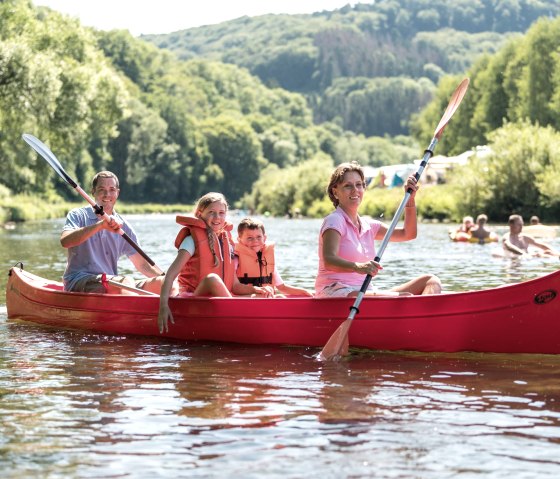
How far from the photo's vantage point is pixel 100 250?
9055mm

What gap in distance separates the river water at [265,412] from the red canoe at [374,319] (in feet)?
0.38

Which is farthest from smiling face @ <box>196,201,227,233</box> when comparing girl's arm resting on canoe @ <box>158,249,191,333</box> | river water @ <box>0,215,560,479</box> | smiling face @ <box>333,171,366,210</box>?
smiling face @ <box>333,171,366,210</box>

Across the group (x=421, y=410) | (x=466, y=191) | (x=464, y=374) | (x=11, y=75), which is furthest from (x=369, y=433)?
(x=466, y=191)

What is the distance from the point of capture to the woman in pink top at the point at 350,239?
7.32 m

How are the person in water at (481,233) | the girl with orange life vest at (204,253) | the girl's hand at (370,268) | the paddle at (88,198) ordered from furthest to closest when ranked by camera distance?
1. the person in water at (481,233)
2. the paddle at (88,198)
3. the girl with orange life vest at (204,253)
4. the girl's hand at (370,268)

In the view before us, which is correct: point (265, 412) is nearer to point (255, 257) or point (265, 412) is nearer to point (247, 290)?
point (247, 290)

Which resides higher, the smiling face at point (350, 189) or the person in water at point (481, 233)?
the smiling face at point (350, 189)

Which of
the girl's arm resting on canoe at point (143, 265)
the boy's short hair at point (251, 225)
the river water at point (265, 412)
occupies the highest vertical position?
the boy's short hair at point (251, 225)

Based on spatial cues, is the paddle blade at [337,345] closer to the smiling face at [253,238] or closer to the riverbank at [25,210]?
the smiling face at [253,238]

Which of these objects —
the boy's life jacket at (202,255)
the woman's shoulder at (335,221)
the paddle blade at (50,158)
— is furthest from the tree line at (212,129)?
the woman's shoulder at (335,221)

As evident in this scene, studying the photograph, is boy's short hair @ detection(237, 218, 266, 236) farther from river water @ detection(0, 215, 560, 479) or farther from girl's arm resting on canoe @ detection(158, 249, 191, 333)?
river water @ detection(0, 215, 560, 479)

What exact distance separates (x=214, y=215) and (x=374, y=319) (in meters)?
1.51

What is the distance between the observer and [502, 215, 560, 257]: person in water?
18203 mm

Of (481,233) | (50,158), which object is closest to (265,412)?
(50,158)
